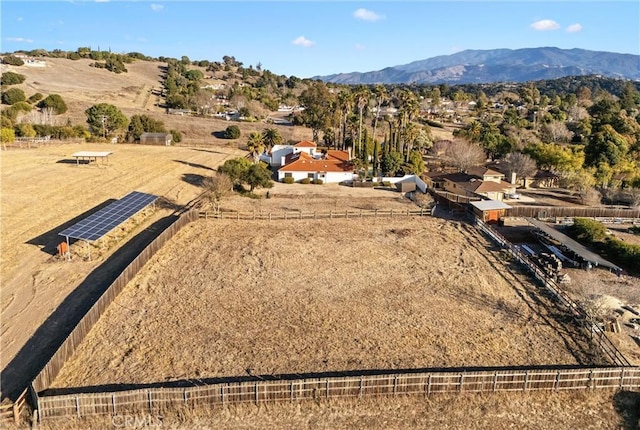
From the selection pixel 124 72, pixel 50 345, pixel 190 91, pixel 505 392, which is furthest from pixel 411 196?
pixel 124 72

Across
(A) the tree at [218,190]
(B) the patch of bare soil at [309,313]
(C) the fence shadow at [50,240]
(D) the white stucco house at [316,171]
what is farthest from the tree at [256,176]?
(C) the fence shadow at [50,240]

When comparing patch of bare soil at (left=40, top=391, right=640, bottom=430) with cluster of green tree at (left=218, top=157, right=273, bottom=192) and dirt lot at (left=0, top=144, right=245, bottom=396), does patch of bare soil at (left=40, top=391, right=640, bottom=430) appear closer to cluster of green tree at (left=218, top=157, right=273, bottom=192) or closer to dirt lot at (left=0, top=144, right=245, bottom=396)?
dirt lot at (left=0, top=144, right=245, bottom=396)

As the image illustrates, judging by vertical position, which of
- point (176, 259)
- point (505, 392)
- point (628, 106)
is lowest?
point (505, 392)

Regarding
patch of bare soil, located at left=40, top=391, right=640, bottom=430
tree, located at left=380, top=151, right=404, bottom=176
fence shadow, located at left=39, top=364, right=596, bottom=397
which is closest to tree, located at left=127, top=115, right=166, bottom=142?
tree, located at left=380, top=151, right=404, bottom=176

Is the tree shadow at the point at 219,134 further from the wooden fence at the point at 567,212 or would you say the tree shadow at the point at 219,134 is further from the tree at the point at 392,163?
the wooden fence at the point at 567,212

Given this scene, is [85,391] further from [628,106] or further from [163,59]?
[163,59]

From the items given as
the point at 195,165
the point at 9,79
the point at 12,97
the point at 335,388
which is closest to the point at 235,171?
the point at 195,165
